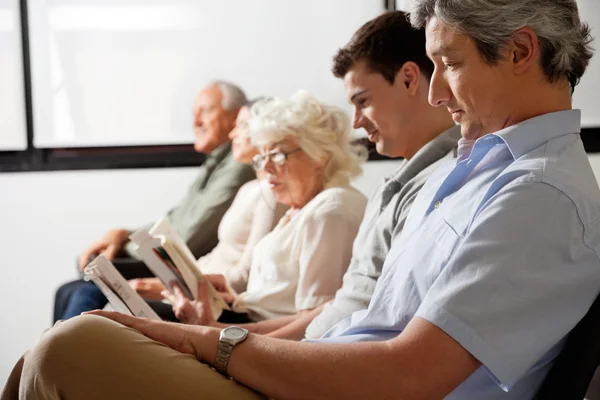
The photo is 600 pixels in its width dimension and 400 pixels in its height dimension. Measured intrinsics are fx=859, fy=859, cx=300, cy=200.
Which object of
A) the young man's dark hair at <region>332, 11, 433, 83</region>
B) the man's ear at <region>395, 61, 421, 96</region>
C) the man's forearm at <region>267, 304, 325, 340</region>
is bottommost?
the man's forearm at <region>267, 304, 325, 340</region>

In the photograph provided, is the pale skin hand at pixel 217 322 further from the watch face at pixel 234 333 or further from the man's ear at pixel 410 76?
the watch face at pixel 234 333

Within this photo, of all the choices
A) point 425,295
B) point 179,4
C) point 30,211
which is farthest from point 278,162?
point 30,211

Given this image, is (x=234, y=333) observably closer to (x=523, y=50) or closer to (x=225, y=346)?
(x=225, y=346)

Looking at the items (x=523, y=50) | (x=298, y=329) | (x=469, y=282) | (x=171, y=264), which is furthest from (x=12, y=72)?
(x=469, y=282)

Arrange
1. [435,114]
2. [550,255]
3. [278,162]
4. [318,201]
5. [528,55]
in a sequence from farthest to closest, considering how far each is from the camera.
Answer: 1. [278,162]
2. [318,201]
3. [435,114]
4. [528,55]
5. [550,255]

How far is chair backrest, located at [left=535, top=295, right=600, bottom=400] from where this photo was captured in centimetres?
112

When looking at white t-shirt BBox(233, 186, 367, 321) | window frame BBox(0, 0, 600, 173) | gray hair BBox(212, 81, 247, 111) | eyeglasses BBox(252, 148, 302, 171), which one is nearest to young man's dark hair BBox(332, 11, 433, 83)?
white t-shirt BBox(233, 186, 367, 321)

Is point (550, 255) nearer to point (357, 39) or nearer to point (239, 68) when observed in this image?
point (357, 39)

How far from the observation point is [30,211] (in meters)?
4.21

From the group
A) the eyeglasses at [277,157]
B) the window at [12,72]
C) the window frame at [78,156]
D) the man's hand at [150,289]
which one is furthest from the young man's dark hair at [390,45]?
the window at [12,72]

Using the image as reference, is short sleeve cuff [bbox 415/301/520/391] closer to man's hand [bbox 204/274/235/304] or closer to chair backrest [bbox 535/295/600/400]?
chair backrest [bbox 535/295/600/400]

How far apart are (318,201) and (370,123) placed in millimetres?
330

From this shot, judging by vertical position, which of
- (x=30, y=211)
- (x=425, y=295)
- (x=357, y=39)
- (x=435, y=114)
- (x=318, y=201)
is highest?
(x=357, y=39)

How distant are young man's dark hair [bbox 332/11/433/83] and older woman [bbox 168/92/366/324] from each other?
1.37ft
